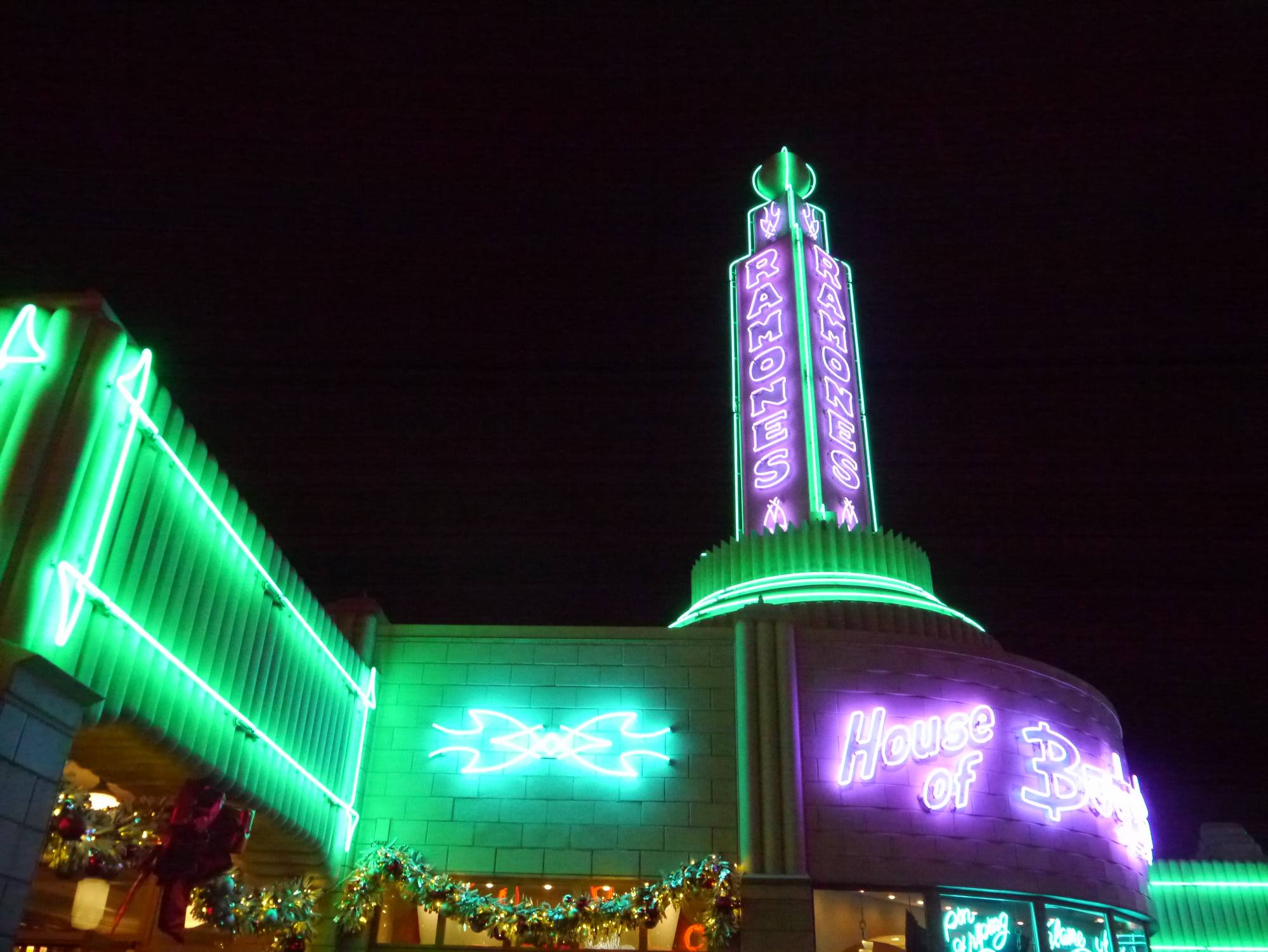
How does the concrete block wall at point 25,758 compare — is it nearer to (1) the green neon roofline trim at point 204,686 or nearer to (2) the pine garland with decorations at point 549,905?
(1) the green neon roofline trim at point 204,686

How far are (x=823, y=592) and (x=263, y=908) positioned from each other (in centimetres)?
973

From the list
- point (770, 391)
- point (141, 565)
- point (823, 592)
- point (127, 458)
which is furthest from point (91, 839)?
point (770, 391)

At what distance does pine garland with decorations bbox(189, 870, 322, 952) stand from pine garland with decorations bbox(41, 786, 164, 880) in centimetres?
144

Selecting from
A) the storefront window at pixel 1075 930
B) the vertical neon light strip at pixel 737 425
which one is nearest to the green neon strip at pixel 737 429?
the vertical neon light strip at pixel 737 425

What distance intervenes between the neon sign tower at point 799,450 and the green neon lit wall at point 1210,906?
32.3 ft

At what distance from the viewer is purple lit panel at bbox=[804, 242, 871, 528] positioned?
1969 cm

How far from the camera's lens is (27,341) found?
791cm

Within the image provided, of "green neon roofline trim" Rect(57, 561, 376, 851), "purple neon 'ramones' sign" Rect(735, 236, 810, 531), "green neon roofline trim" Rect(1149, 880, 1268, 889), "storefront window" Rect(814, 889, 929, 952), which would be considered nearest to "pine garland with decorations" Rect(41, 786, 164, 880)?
"green neon roofline trim" Rect(57, 561, 376, 851)

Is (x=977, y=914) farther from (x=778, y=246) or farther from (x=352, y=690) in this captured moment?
(x=778, y=246)

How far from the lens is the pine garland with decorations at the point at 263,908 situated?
10195 millimetres

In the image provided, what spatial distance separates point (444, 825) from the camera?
14.8m

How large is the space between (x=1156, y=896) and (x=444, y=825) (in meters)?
16.9

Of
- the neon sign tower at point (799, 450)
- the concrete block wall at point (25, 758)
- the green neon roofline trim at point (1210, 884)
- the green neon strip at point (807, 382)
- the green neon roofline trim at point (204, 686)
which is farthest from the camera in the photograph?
the green neon roofline trim at point (1210, 884)

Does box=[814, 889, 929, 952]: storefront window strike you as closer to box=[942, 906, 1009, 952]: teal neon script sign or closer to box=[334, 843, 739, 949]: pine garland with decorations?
box=[942, 906, 1009, 952]: teal neon script sign
